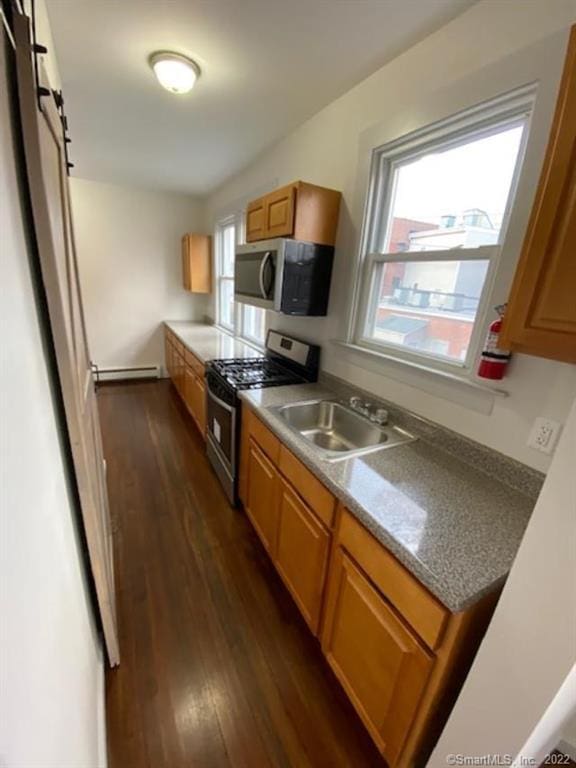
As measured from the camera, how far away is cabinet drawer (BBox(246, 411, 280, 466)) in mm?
1646

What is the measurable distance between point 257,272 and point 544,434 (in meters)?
1.85

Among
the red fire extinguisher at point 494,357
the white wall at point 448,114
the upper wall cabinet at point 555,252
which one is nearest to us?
the upper wall cabinet at point 555,252

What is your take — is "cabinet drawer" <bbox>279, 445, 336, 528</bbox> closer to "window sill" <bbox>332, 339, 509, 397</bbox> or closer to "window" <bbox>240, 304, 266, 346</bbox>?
"window sill" <bbox>332, 339, 509, 397</bbox>

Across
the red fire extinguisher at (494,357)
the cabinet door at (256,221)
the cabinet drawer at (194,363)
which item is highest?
the cabinet door at (256,221)

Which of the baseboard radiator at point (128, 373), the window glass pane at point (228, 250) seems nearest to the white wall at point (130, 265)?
the baseboard radiator at point (128, 373)

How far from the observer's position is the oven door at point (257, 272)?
209cm

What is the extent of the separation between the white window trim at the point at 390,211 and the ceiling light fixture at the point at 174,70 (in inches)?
41.0

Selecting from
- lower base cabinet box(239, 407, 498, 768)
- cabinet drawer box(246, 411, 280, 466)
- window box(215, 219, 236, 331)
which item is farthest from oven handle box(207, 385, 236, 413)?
window box(215, 219, 236, 331)

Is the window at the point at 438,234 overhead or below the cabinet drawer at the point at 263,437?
overhead

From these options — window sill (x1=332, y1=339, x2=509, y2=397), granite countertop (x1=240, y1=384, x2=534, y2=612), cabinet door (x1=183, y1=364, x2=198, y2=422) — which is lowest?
cabinet door (x1=183, y1=364, x2=198, y2=422)

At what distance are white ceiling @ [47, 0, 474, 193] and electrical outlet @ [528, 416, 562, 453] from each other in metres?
1.58

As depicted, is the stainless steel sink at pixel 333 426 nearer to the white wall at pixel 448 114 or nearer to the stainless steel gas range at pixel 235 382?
the white wall at pixel 448 114

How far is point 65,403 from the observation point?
3.02 ft

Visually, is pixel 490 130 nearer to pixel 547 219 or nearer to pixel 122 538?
pixel 547 219
